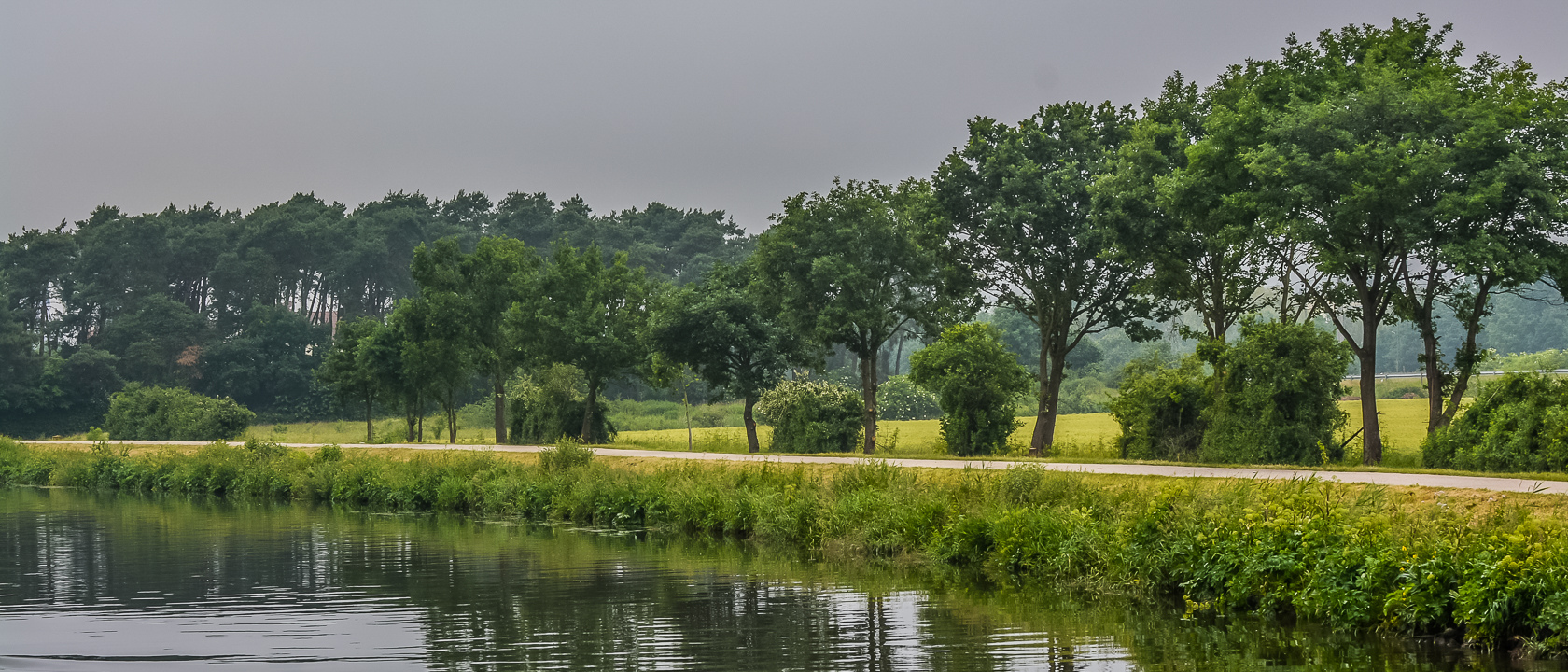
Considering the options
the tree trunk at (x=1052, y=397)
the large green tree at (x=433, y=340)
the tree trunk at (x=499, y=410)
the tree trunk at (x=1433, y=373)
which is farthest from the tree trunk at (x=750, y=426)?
the tree trunk at (x=1433, y=373)

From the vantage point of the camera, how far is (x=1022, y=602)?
17984mm

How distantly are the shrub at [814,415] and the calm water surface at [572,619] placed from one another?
61.0 feet

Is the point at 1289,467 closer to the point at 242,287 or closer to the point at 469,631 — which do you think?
the point at 469,631

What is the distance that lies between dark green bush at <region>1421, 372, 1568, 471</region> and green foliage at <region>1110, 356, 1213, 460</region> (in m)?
6.46

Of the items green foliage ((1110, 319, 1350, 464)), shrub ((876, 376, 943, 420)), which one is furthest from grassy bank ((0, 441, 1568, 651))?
shrub ((876, 376, 943, 420))

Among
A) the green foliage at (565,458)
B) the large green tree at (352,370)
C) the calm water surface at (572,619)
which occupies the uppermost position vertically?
the large green tree at (352,370)

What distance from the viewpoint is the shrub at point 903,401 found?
73062 mm

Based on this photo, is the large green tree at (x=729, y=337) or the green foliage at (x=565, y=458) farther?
the large green tree at (x=729, y=337)

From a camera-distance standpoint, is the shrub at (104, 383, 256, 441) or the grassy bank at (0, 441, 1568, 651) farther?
the shrub at (104, 383, 256, 441)

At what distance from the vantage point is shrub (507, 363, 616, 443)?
2227 inches

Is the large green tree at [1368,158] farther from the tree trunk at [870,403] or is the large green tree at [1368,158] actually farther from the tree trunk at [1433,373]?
the tree trunk at [870,403]

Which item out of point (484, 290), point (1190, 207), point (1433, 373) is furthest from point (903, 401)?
point (1433, 373)

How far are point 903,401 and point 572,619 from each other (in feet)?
193

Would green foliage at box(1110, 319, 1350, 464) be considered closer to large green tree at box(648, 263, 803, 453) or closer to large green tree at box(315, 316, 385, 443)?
large green tree at box(648, 263, 803, 453)
